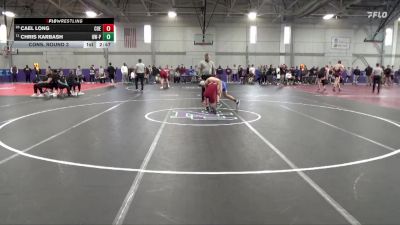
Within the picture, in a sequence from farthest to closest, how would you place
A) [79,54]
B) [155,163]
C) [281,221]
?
[79,54], [155,163], [281,221]

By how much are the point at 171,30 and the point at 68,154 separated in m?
31.9

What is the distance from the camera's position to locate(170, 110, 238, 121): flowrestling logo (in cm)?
1066

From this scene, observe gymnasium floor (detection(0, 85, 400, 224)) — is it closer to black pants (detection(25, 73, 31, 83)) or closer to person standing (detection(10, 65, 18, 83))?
black pants (detection(25, 73, 31, 83))

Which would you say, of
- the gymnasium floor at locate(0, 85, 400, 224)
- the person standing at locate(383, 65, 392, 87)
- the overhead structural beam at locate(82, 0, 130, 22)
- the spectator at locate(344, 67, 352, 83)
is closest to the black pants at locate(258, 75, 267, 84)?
the spectator at locate(344, 67, 352, 83)

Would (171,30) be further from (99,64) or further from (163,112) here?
(163,112)

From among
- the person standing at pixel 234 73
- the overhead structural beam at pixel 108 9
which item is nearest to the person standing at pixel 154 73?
the overhead structural beam at pixel 108 9

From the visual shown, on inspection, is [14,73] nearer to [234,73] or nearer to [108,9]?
[108,9]

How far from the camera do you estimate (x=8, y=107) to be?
13352 millimetres

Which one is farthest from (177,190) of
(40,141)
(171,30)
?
(171,30)

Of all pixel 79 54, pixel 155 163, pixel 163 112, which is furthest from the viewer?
pixel 79 54
